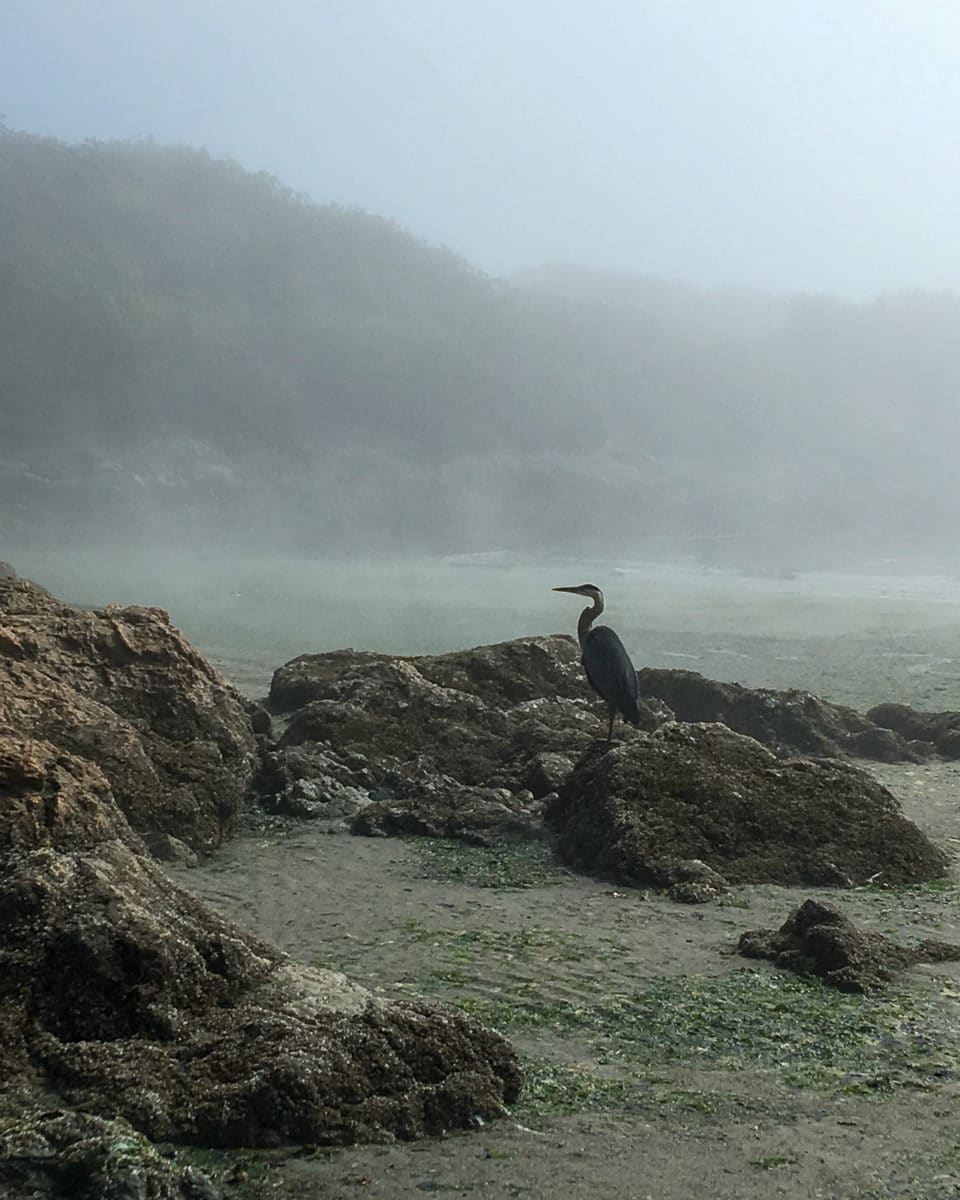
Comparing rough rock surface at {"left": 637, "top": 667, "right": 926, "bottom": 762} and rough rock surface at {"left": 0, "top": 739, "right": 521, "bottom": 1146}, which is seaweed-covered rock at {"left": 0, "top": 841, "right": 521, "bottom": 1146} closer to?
rough rock surface at {"left": 0, "top": 739, "right": 521, "bottom": 1146}

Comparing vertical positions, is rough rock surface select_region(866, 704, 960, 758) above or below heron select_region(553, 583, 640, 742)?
below

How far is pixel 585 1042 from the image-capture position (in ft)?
15.6

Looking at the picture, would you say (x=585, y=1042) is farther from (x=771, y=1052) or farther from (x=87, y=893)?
(x=87, y=893)

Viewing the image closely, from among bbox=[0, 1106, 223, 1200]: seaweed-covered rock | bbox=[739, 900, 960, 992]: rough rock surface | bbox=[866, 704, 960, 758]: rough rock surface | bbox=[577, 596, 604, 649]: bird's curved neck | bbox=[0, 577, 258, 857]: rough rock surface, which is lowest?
bbox=[739, 900, 960, 992]: rough rock surface

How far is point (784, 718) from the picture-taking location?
12.8 metres

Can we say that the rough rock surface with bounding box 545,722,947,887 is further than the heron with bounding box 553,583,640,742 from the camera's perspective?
No

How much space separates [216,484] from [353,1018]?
2819 inches

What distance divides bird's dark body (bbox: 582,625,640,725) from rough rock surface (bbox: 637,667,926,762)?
261 cm

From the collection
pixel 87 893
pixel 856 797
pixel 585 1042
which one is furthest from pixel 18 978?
pixel 856 797

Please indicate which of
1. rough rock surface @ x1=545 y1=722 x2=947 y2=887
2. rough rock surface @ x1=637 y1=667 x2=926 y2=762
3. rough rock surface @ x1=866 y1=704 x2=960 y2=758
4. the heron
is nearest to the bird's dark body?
the heron

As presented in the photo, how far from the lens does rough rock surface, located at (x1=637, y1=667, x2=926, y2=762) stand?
483 inches

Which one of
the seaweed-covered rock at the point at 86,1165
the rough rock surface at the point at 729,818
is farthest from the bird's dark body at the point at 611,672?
the seaweed-covered rock at the point at 86,1165

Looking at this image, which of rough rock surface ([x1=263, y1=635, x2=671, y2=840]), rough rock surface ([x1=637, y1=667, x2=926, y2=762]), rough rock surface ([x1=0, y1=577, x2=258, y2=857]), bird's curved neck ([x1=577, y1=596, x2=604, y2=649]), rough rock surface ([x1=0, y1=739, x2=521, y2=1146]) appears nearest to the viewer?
rough rock surface ([x1=0, y1=739, x2=521, y2=1146])

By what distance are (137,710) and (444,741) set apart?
2547 millimetres
